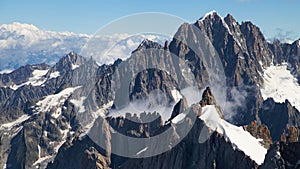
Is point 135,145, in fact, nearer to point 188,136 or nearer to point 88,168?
point 88,168

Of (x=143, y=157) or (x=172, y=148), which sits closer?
(x=172, y=148)

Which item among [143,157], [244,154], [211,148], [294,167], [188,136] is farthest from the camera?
[143,157]

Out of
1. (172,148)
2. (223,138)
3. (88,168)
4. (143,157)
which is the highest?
(223,138)

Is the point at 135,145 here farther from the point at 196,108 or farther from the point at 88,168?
the point at 196,108

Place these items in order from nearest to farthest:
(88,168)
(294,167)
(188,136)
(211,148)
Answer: (294,167), (211,148), (188,136), (88,168)

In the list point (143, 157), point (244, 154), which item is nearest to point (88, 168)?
point (143, 157)

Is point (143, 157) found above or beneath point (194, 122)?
beneath

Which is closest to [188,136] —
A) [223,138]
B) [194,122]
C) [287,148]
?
[194,122]
